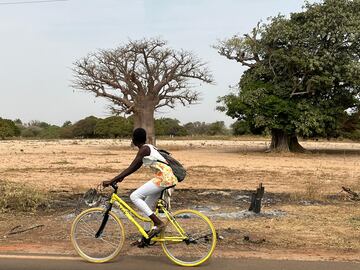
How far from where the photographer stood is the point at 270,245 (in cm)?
734

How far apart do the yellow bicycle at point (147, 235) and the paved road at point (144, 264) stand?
Result: 148mm

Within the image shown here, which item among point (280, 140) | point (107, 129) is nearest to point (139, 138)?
point (280, 140)

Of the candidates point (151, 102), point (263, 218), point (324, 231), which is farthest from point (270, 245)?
point (151, 102)

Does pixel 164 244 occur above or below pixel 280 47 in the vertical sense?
below

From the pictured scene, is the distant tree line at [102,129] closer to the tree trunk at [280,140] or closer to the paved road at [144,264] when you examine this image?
the tree trunk at [280,140]

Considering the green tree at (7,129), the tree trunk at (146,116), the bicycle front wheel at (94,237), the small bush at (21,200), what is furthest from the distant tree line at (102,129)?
the bicycle front wheel at (94,237)

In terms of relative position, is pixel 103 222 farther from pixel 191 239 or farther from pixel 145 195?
pixel 191 239

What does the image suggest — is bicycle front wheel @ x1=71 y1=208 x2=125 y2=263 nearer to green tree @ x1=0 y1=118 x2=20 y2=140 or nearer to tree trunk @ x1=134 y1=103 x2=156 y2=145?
tree trunk @ x1=134 y1=103 x2=156 y2=145

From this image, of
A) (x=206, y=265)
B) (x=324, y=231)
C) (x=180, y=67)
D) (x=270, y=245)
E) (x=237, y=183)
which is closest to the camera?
(x=206, y=265)

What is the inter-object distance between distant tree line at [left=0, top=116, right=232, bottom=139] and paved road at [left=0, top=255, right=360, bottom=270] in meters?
73.3

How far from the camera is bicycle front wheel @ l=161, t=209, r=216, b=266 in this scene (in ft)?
20.6

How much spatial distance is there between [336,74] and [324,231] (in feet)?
86.0

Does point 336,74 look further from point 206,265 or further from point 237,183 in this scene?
point 206,265

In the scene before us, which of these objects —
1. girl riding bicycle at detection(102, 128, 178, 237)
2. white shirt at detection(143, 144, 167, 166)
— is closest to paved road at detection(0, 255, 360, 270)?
girl riding bicycle at detection(102, 128, 178, 237)
